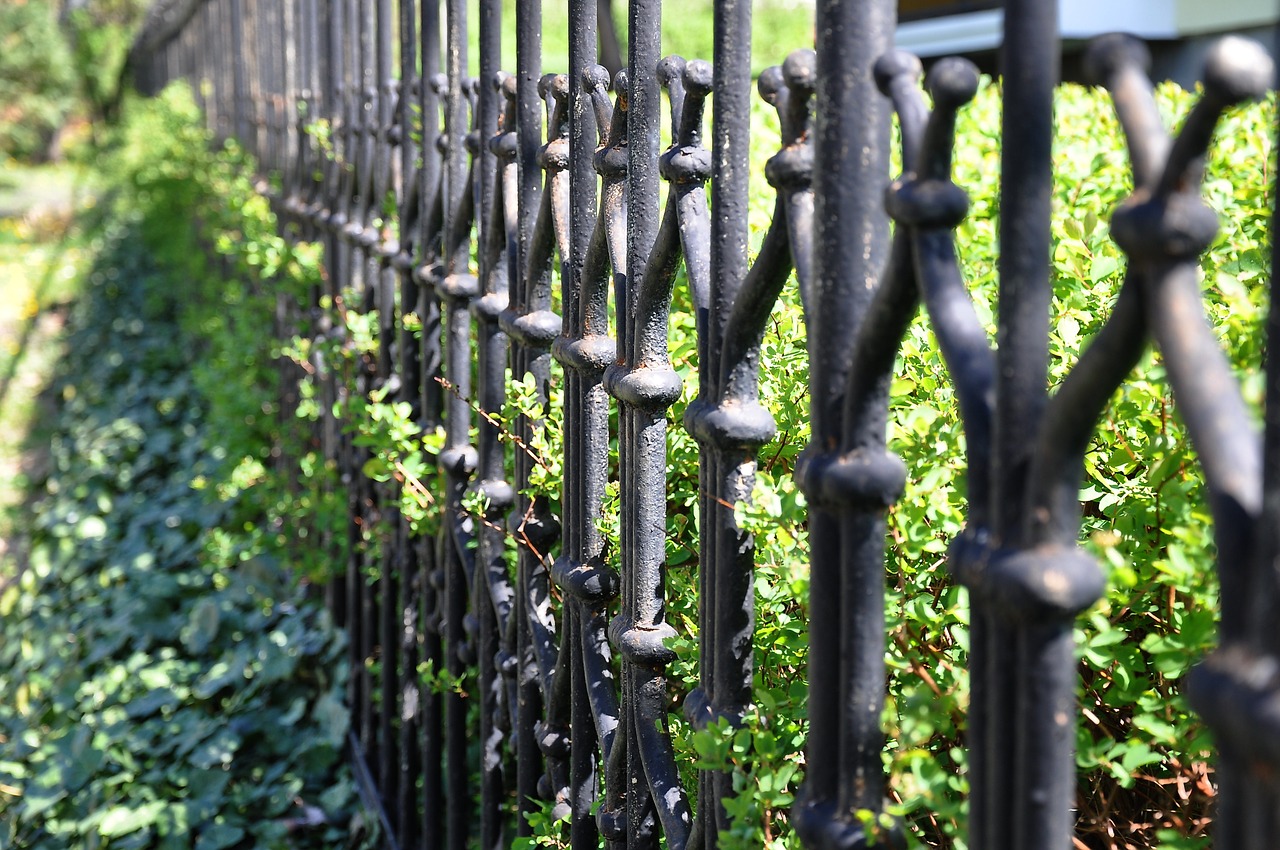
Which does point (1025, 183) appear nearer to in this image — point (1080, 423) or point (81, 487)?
point (1080, 423)

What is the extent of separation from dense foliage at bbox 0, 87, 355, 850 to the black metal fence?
0.60 metres

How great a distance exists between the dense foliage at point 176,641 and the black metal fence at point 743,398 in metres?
0.60

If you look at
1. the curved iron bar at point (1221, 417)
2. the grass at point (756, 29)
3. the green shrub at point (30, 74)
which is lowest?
Answer: the curved iron bar at point (1221, 417)

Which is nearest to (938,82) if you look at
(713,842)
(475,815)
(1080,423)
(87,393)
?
(1080,423)

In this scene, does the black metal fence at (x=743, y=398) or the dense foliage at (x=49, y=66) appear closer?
the black metal fence at (x=743, y=398)

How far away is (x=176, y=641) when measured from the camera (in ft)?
13.3

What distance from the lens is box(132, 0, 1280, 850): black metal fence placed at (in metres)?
0.73

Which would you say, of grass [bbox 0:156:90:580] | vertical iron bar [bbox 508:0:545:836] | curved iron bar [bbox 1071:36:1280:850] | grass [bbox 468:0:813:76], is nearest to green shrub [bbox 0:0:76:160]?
grass [bbox 0:156:90:580]

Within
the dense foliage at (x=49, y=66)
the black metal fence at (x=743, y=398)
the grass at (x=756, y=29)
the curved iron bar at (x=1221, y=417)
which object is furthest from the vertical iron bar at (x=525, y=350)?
the dense foliage at (x=49, y=66)

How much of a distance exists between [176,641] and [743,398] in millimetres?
3270

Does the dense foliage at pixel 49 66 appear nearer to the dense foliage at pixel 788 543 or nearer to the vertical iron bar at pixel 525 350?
the dense foliage at pixel 788 543

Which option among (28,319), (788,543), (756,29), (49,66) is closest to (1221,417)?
(788,543)

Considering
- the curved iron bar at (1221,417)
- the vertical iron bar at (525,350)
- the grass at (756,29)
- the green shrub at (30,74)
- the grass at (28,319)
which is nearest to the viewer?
the curved iron bar at (1221,417)

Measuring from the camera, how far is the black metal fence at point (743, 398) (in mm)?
725
